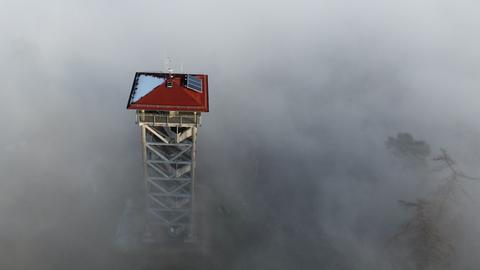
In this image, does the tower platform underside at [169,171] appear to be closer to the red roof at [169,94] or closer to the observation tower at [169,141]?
the observation tower at [169,141]

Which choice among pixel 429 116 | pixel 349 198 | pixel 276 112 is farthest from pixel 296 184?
pixel 429 116

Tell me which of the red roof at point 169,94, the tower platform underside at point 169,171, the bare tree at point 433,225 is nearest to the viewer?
the red roof at point 169,94

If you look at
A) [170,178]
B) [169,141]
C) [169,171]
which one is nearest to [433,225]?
[170,178]

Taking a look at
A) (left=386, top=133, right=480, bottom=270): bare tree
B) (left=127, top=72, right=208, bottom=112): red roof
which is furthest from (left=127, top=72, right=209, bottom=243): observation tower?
(left=386, top=133, right=480, bottom=270): bare tree

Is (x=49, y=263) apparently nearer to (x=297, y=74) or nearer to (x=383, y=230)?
(x=383, y=230)

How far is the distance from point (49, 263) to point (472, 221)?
5133cm

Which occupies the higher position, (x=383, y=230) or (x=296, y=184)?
(x=296, y=184)

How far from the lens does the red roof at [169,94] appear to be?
117ft

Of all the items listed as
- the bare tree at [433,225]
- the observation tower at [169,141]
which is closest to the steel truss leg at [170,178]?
the observation tower at [169,141]

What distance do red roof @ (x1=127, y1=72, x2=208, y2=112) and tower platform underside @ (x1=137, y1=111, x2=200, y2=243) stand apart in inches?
50.6

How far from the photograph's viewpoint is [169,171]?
141 ft

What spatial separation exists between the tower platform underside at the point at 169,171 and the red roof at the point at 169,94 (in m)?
1.28

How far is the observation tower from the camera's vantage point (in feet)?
119

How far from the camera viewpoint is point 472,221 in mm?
54094
